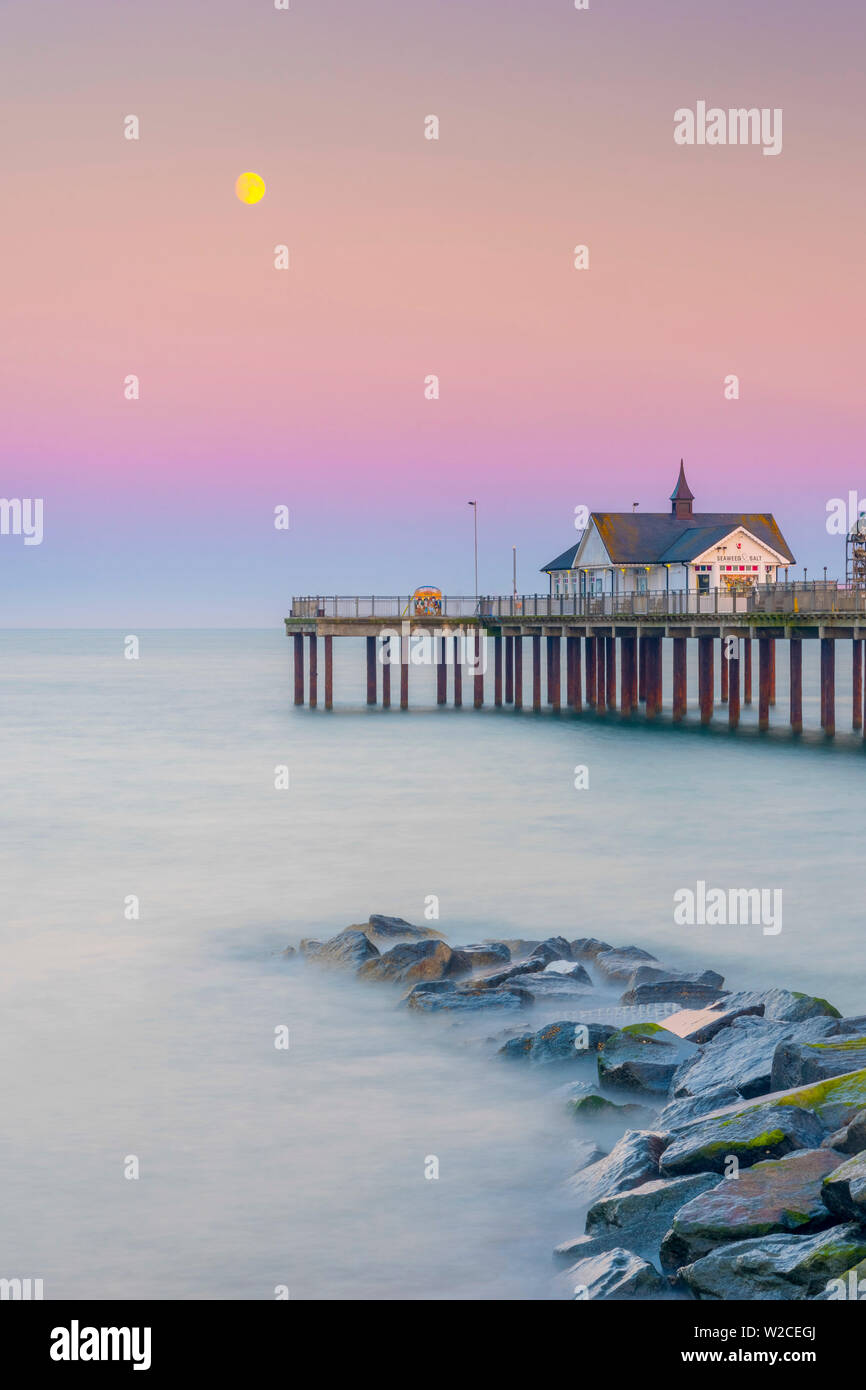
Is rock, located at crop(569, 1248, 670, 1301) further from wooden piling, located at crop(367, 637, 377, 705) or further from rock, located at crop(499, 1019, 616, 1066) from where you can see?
wooden piling, located at crop(367, 637, 377, 705)

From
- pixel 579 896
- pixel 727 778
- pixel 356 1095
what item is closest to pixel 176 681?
pixel 727 778

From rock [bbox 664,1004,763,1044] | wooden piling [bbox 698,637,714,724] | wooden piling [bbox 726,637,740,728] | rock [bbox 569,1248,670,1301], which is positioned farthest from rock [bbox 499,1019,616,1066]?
wooden piling [bbox 698,637,714,724]

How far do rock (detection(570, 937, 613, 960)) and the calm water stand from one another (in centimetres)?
101

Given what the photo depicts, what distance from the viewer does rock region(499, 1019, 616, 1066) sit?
502 inches

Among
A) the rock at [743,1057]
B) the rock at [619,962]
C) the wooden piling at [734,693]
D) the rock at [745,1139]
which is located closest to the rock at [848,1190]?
the rock at [745,1139]

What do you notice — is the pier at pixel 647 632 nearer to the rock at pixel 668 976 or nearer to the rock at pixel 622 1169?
the rock at pixel 668 976

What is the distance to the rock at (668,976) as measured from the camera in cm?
1493

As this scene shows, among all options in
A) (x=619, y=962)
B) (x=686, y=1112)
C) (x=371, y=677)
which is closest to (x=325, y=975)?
(x=619, y=962)

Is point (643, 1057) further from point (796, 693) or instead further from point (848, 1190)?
point (796, 693)

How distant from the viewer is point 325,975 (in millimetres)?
16250

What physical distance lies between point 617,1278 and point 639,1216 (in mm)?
672

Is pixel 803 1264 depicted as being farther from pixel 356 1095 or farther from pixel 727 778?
pixel 727 778

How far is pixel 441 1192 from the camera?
34.0ft

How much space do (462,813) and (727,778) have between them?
22.6 ft
